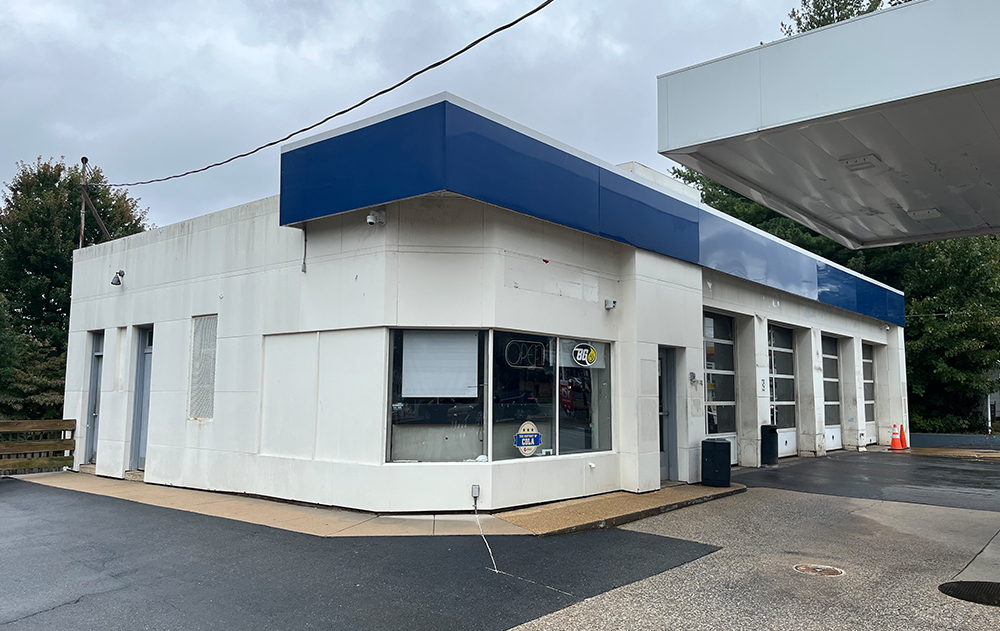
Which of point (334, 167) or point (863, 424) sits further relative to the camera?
point (863, 424)

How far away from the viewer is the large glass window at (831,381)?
69.1 ft

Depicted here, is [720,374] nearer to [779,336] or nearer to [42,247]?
[779,336]

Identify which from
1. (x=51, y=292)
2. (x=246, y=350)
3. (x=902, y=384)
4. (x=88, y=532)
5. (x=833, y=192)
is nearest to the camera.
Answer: (x=88, y=532)

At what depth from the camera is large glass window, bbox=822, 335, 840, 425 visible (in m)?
21.1

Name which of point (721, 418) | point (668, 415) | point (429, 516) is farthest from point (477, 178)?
point (721, 418)

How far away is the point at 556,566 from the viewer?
710 centimetres

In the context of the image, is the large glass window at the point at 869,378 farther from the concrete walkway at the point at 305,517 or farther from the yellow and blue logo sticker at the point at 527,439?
the concrete walkway at the point at 305,517

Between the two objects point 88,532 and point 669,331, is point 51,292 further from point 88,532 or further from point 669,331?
point 669,331

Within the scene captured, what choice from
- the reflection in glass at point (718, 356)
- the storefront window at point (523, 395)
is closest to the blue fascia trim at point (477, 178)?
the storefront window at point (523, 395)

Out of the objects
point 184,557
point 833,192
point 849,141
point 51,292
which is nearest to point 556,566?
point 184,557

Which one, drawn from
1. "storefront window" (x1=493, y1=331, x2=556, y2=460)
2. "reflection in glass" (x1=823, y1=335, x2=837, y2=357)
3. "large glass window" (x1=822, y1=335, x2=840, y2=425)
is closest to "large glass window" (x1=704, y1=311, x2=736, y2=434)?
"storefront window" (x1=493, y1=331, x2=556, y2=460)

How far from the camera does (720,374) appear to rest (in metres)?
15.9

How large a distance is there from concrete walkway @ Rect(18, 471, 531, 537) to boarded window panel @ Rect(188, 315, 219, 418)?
1470mm

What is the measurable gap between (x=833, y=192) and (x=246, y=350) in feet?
30.8
